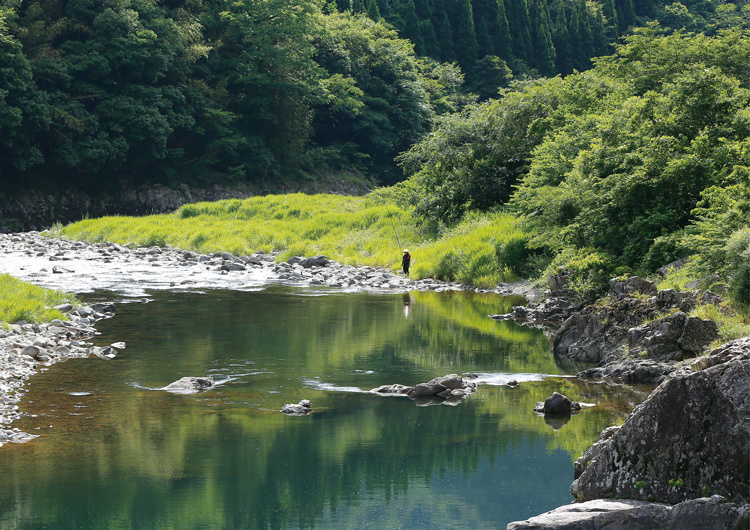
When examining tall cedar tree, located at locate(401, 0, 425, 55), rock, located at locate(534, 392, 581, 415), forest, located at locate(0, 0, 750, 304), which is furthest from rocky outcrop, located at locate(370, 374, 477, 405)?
tall cedar tree, located at locate(401, 0, 425, 55)

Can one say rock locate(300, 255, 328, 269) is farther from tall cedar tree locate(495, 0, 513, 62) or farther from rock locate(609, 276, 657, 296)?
tall cedar tree locate(495, 0, 513, 62)

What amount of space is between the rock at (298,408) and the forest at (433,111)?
710cm

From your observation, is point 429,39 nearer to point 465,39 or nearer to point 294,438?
point 465,39

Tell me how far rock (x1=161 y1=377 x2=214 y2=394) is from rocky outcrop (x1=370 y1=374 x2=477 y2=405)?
2695mm

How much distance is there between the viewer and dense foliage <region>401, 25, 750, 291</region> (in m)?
17.6

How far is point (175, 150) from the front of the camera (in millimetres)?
60656

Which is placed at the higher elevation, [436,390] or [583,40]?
[583,40]

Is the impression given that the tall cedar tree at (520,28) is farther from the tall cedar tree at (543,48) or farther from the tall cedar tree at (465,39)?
the tall cedar tree at (465,39)

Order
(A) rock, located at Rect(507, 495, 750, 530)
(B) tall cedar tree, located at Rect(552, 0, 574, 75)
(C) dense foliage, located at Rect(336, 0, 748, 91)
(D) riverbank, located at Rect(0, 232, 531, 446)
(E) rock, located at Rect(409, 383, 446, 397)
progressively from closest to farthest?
(A) rock, located at Rect(507, 495, 750, 530)
(E) rock, located at Rect(409, 383, 446, 397)
(D) riverbank, located at Rect(0, 232, 531, 446)
(C) dense foliage, located at Rect(336, 0, 748, 91)
(B) tall cedar tree, located at Rect(552, 0, 574, 75)

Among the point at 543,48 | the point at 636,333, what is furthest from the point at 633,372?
the point at 543,48

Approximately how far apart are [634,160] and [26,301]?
46.2 ft

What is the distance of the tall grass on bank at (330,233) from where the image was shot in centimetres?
2739

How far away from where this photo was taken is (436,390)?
12977 millimetres

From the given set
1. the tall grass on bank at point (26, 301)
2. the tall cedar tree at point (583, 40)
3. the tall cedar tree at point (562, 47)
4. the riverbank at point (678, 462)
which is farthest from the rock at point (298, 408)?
the tall cedar tree at point (583, 40)
